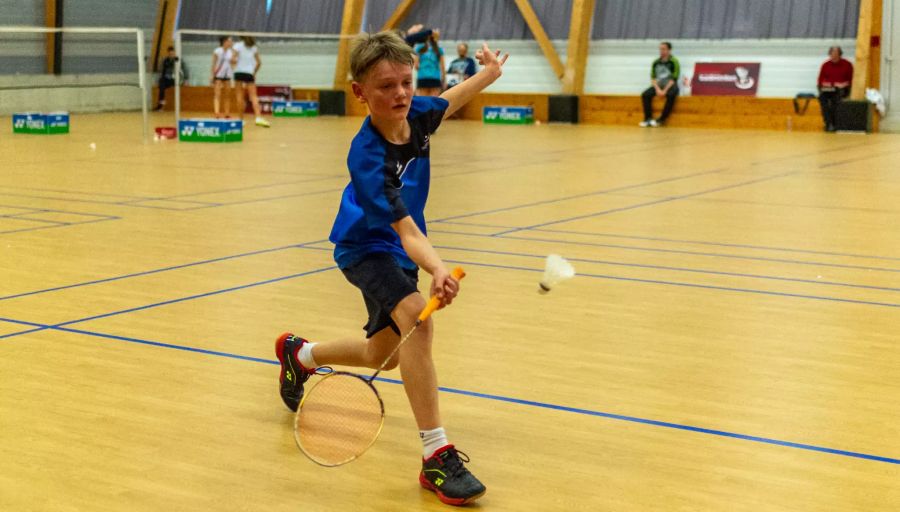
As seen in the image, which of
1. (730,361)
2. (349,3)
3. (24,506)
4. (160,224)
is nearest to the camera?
(24,506)

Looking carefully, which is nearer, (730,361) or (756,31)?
(730,361)

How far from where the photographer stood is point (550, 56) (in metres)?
26.7

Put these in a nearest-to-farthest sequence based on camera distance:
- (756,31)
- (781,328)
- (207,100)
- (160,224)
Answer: (781,328)
(160,224)
(756,31)
(207,100)

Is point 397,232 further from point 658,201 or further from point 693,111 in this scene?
point 693,111

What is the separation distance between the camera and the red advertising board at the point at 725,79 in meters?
24.6

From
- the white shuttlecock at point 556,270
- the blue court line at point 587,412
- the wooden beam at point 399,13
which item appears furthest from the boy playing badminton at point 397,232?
the wooden beam at point 399,13

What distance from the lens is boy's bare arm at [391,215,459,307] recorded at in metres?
3.44

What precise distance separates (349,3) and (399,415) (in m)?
25.1

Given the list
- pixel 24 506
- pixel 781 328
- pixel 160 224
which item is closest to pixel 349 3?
pixel 160 224

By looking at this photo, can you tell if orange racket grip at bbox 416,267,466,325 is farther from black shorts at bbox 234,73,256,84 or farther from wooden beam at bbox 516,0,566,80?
wooden beam at bbox 516,0,566,80

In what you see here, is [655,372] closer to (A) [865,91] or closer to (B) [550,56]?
(A) [865,91]

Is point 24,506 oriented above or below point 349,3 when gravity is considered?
below

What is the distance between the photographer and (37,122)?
20922 millimetres

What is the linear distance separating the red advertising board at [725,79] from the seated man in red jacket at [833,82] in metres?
1.77
